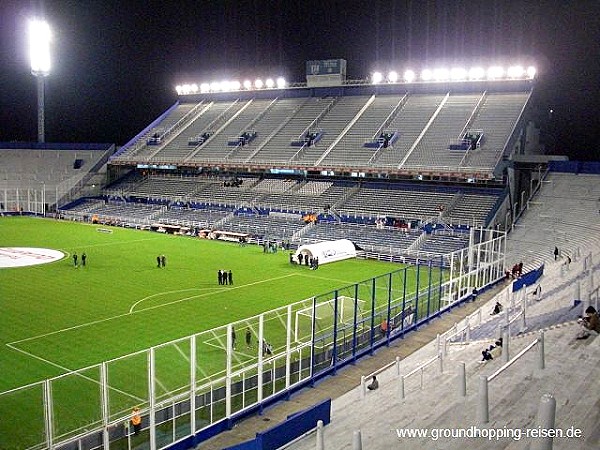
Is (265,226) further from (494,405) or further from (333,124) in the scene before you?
(494,405)

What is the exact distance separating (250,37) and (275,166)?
16018 mm

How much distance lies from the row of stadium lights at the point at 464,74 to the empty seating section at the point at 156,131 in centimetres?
A: 2823

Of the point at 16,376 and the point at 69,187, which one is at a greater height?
the point at 69,187

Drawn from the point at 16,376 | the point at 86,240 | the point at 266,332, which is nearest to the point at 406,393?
the point at 266,332

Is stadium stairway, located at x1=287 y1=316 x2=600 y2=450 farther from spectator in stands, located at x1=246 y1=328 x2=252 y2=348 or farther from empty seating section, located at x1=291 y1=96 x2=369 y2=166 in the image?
empty seating section, located at x1=291 y1=96 x2=369 y2=166

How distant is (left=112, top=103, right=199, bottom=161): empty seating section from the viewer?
71.7 m

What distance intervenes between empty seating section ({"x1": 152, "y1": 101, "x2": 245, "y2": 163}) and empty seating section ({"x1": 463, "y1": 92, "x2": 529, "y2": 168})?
32447 millimetres

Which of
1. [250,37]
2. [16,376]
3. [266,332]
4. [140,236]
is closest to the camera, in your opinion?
[16,376]

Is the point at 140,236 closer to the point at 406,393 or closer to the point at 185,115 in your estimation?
the point at 185,115

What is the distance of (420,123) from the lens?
5825cm

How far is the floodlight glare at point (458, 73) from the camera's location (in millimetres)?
59106

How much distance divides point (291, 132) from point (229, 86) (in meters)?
16.0

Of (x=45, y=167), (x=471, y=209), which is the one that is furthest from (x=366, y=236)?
(x=45, y=167)

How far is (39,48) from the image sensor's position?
212ft
